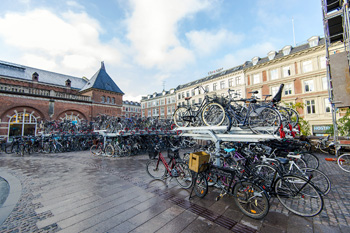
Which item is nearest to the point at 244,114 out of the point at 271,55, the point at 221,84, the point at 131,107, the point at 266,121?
the point at 266,121

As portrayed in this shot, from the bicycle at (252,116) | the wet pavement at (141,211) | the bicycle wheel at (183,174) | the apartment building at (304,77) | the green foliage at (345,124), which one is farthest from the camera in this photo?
the apartment building at (304,77)

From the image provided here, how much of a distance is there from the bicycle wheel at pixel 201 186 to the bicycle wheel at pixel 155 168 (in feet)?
5.31

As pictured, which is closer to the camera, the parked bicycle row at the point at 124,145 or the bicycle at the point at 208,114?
the bicycle at the point at 208,114

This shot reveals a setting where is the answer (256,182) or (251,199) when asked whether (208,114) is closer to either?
(256,182)

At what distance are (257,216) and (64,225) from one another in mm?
3542

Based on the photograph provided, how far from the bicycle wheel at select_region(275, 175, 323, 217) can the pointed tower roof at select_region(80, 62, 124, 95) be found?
1301 inches

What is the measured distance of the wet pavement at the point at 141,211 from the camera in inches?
108

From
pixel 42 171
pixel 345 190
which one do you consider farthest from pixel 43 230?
pixel 345 190

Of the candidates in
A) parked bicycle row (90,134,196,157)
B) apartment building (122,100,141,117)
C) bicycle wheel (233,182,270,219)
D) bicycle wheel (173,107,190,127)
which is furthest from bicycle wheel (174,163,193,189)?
apartment building (122,100,141,117)

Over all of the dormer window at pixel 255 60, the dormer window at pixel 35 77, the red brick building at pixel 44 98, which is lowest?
the red brick building at pixel 44 98

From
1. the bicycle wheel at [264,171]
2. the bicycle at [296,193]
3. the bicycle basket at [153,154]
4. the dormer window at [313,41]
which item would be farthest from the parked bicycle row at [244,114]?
the dormer window at [313,41]

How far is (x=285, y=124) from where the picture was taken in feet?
20.5

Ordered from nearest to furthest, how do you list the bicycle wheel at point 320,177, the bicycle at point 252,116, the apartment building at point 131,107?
the bicycle wheel at point 320,177, the bicycle at point 252,116, the apartment building at point 131,107

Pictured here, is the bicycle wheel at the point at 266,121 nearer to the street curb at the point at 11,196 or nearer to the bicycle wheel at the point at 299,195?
the bicycle wheel at the point at 299,195
